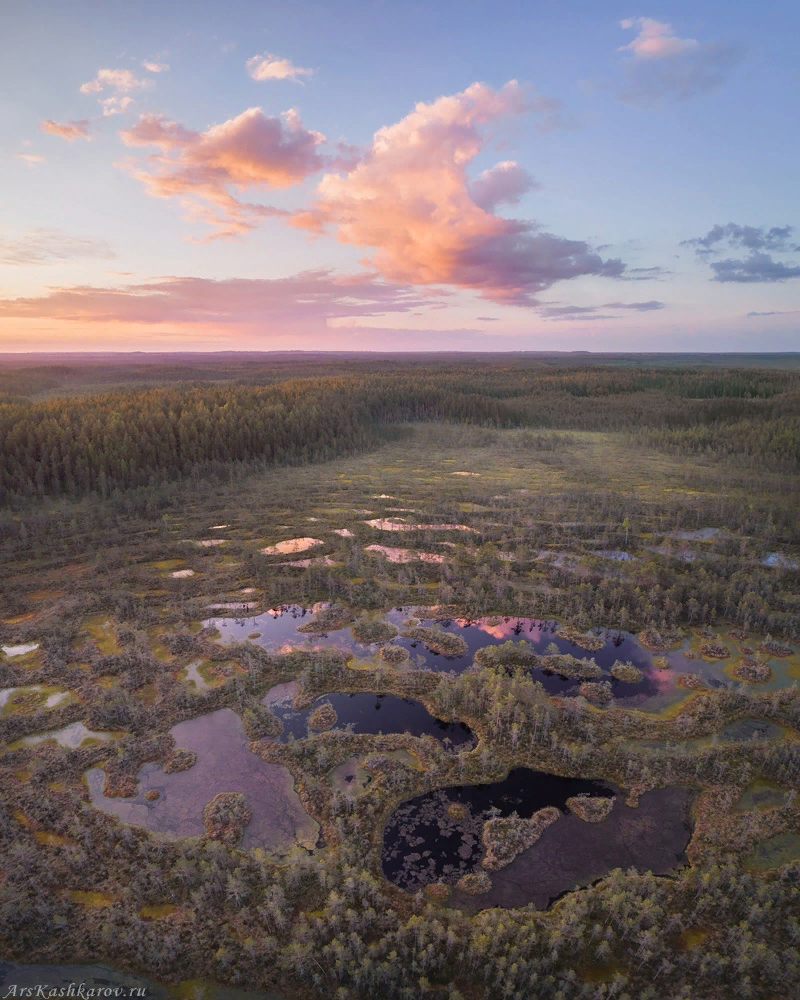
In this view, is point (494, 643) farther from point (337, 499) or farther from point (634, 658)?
point (337, 499)

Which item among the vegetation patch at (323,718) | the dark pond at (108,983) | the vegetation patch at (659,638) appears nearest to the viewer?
the dark pond at (108,983)

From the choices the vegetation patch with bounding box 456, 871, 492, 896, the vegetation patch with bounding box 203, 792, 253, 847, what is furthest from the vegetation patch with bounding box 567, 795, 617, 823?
the vegetation patch with bounding box 203, 792, 253, 847

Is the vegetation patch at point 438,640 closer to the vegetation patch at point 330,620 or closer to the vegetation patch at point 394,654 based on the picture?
Answer: the vegetation patch at point 394,654

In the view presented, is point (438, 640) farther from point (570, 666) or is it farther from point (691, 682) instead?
point (691, 682)

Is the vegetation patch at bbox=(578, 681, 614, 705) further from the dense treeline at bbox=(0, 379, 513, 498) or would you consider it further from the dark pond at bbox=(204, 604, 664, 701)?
the dense treeline at bbox=(0, 379, 513, 498)

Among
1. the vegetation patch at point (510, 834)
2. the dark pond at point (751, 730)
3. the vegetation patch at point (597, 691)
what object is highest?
the vegetation patch at point (597, 691)

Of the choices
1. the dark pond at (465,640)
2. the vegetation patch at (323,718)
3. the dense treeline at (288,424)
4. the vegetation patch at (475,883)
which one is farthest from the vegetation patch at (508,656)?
the dense treeline at (288,424)

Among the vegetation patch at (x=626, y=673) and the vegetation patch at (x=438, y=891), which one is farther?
the vegetation patch at (x=626, y=673)

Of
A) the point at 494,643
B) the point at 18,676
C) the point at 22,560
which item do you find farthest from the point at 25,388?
the point at 494,643
